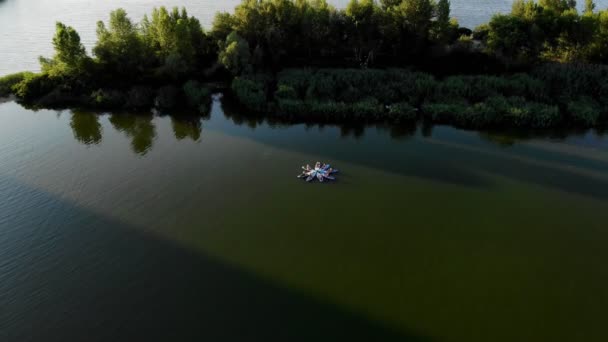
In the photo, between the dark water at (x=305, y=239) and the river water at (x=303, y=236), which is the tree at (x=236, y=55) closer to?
the river water at (x=303, y=236)

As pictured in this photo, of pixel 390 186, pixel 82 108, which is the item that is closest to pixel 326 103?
pixel 390 186

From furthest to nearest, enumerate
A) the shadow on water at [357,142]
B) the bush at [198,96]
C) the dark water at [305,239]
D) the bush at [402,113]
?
the bush at [198,96], the bush at [402,113], the shadow on water at [357,142], the dark water at [305,239]

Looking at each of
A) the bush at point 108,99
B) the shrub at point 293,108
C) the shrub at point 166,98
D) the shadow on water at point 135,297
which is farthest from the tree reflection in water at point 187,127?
the shadow on water at point 135,297

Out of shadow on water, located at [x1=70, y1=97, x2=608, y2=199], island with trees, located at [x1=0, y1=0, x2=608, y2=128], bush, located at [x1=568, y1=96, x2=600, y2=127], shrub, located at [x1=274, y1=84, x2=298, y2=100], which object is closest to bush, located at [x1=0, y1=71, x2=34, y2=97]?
island with trees, located at [x1=0, y1=0, x2=608, y2=128]

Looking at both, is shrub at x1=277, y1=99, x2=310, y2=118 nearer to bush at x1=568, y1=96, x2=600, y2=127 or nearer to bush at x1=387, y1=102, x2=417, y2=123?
bush at x1=387, y1=102, x2=417, y2=123

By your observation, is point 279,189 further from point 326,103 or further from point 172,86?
point 172,86
